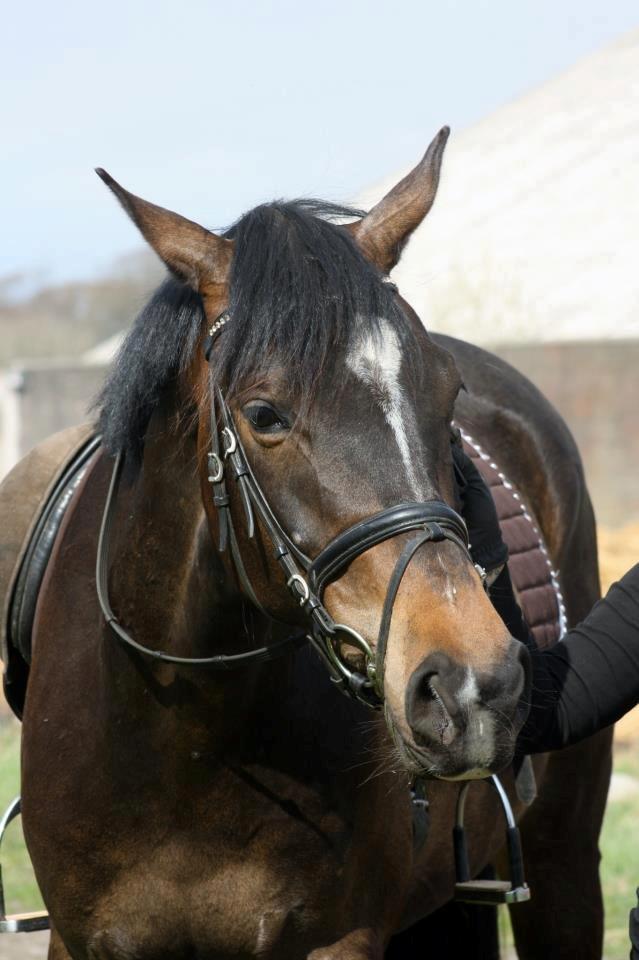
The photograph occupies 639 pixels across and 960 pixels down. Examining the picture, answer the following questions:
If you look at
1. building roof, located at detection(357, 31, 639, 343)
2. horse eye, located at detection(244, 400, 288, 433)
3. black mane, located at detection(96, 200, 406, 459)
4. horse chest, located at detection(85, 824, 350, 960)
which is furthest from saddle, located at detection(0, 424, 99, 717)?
building roof, located at detection(357, 31, 639, 343)

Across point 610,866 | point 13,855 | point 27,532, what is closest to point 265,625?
point 27,532

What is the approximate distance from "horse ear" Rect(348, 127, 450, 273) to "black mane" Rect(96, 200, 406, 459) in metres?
0.10

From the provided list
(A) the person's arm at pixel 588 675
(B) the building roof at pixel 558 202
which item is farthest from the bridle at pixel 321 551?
(B) the building roof at pixel 558 202

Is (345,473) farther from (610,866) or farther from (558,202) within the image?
(558,202)

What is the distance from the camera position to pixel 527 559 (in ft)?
11.7

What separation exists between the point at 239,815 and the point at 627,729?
5621 millimetres

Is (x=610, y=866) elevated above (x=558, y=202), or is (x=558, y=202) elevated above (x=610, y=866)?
(x=558, y=202)

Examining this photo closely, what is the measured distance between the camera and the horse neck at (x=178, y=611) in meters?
2.47

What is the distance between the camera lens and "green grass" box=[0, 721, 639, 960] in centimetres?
494

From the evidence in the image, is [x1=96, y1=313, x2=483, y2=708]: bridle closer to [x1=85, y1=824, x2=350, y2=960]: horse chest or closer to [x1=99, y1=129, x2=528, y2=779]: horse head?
[x1=99, y1=129, x2=528, y2=779]: horse head

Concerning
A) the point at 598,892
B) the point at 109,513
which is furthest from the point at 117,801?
the point at 598,892

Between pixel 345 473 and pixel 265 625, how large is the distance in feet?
1.70

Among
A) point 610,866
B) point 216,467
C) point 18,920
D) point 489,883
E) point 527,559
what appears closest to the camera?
point 216,467

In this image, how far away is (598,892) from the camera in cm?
395
